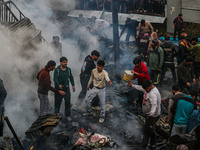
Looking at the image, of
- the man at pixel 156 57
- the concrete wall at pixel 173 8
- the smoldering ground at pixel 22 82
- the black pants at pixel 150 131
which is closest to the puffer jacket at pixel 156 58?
the man at pixel 156 57

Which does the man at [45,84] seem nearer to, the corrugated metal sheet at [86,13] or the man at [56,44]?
the man at [56,44]

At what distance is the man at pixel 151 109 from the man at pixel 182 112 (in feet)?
1.23

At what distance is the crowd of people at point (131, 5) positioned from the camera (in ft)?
50.6

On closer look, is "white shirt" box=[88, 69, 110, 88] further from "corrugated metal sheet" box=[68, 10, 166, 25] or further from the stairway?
"corrugated metal sheet" box=[68, 10, 166, 25]

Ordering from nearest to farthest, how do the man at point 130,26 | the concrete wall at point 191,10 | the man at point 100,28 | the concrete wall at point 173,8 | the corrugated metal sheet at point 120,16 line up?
the man at point 100,28 < the man at point 130,26 < the concrete wall at point 191,10 < the concrete wall at point 173,8 < the corrugated metal sheet at point 120,16

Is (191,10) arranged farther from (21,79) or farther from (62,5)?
(21,79)

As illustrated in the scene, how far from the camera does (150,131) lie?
5.46 m

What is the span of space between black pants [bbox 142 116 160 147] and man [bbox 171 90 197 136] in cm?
46

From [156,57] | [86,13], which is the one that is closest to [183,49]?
[156,57]

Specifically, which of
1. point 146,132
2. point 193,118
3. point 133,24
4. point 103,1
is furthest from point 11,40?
point 103,1

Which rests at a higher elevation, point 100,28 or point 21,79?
point 100,28

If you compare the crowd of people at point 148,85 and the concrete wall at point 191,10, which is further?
the concrete wall at point 191,10

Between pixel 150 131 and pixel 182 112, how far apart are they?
900mm

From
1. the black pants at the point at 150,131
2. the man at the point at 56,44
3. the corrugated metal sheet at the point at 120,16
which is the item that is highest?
the corrugated metal sheet at the point at 120,16
